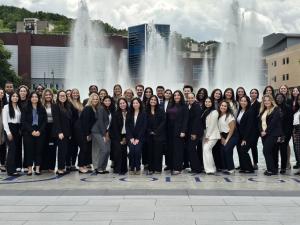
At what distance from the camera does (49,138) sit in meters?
12.2

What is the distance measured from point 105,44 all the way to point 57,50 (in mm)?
11418

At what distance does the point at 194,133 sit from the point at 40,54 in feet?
286

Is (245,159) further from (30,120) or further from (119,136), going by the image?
(30,120)

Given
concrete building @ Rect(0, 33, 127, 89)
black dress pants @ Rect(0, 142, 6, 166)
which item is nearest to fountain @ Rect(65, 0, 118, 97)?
concrete building @ Rect(0, 33, 127, 89)

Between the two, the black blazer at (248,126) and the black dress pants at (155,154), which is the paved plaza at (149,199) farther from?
the black blazer at (248,126)

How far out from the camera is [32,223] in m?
6.73

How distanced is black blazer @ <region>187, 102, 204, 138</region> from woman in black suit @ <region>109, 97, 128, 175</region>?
1522 mm

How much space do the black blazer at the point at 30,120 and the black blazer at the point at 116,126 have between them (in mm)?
1559

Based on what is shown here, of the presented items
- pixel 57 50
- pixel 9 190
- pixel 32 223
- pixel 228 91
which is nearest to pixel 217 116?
pixel 228 91

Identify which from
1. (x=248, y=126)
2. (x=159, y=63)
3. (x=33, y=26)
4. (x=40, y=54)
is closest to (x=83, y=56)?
(x=159, y=63)

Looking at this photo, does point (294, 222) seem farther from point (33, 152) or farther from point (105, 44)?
point (105, 44)

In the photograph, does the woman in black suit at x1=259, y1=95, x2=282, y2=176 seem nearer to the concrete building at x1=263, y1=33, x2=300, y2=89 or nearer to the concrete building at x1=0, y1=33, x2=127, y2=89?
the concrete building at x1=263, y1=33, x2=300, y2=89

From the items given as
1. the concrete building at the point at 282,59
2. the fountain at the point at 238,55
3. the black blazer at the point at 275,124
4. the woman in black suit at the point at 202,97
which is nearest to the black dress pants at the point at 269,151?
the black blazer at the point at 275,124

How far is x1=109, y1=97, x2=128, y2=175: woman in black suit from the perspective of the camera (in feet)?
39.6
